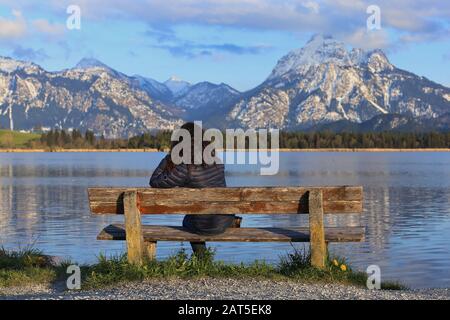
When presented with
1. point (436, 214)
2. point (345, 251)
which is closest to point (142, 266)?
point (345, 251)

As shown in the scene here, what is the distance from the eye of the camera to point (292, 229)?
13367mm

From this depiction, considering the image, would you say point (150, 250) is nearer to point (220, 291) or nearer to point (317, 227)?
point (220, 291)

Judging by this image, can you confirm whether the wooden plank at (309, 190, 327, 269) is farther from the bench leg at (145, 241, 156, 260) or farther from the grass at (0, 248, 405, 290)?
the bench leg at (145, 241, 156, 260)

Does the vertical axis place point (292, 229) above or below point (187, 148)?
below

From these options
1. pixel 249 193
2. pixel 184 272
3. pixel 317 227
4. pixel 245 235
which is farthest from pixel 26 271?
pixel 317 227

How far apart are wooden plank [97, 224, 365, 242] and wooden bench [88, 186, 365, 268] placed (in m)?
0.02

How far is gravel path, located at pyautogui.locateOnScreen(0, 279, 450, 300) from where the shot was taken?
9.91 meters

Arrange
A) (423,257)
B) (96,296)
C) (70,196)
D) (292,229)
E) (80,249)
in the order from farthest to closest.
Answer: (70,196)
(80,249)
(423,257)
(292,229)
(96,296)

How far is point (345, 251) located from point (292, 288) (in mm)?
12527

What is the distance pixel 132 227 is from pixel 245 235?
2072mm

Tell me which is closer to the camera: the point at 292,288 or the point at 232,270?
the point at 292,288

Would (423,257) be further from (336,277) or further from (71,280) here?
(71,280)

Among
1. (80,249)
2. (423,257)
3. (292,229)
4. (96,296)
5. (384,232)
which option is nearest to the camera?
(96,296)

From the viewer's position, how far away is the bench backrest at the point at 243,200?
12234 mm
